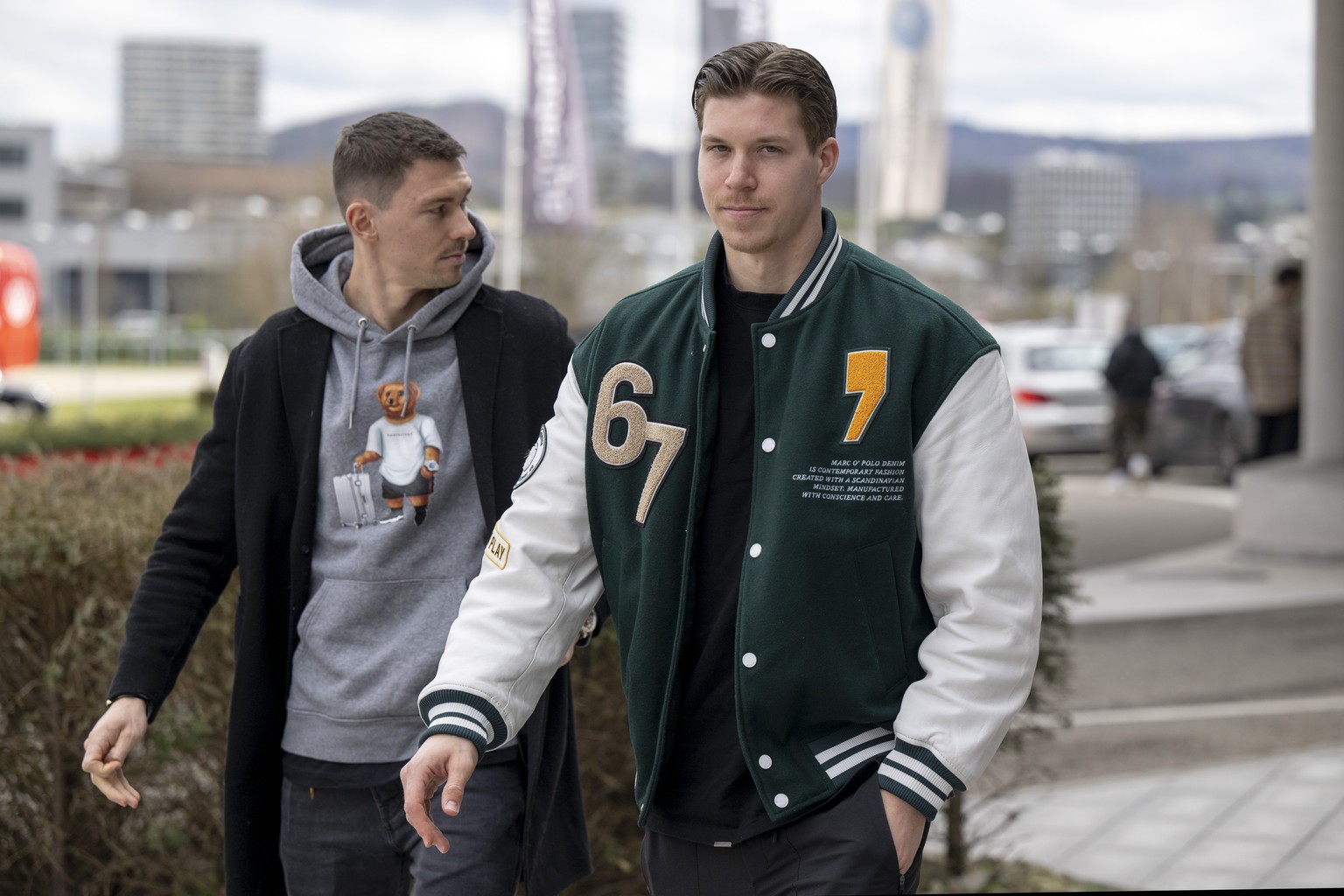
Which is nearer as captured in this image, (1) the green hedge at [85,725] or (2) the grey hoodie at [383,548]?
(2) the grey hoodie at [383,548]

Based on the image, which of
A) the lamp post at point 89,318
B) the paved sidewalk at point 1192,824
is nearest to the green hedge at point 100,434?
the paved sidewalk at point 1192,824

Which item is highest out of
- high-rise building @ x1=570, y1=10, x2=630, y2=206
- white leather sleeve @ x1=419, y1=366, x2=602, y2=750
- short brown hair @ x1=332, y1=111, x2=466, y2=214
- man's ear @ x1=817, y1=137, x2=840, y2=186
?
high-rise building @ x1=570, y1=10, x2=630, y2=206

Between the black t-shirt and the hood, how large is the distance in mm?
828

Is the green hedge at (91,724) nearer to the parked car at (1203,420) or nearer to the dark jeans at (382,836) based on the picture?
the dark jeans at (382,836)

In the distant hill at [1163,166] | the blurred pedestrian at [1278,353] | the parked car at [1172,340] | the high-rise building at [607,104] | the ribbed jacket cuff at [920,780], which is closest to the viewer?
the ribbed jacket cuff at [920,780]

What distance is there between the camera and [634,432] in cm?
232

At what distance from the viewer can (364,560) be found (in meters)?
2.84

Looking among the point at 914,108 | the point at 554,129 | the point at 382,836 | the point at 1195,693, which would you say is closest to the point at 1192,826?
the point at 1195,693

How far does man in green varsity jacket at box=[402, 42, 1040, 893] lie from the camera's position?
213 centimetres

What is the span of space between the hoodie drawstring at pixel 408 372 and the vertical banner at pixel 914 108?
68.2 feet

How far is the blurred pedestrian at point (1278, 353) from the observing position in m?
14.0

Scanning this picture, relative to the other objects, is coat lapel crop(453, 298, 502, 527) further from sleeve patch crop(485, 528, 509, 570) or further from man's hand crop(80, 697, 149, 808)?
man's hand crop(80, 697, 149, 808)

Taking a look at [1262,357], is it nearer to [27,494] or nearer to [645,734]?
[27,494]

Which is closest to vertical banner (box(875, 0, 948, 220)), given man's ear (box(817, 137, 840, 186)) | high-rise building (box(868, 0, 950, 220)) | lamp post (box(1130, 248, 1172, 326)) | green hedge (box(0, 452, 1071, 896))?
high-rise building (box(868, 0, 950, 220))
